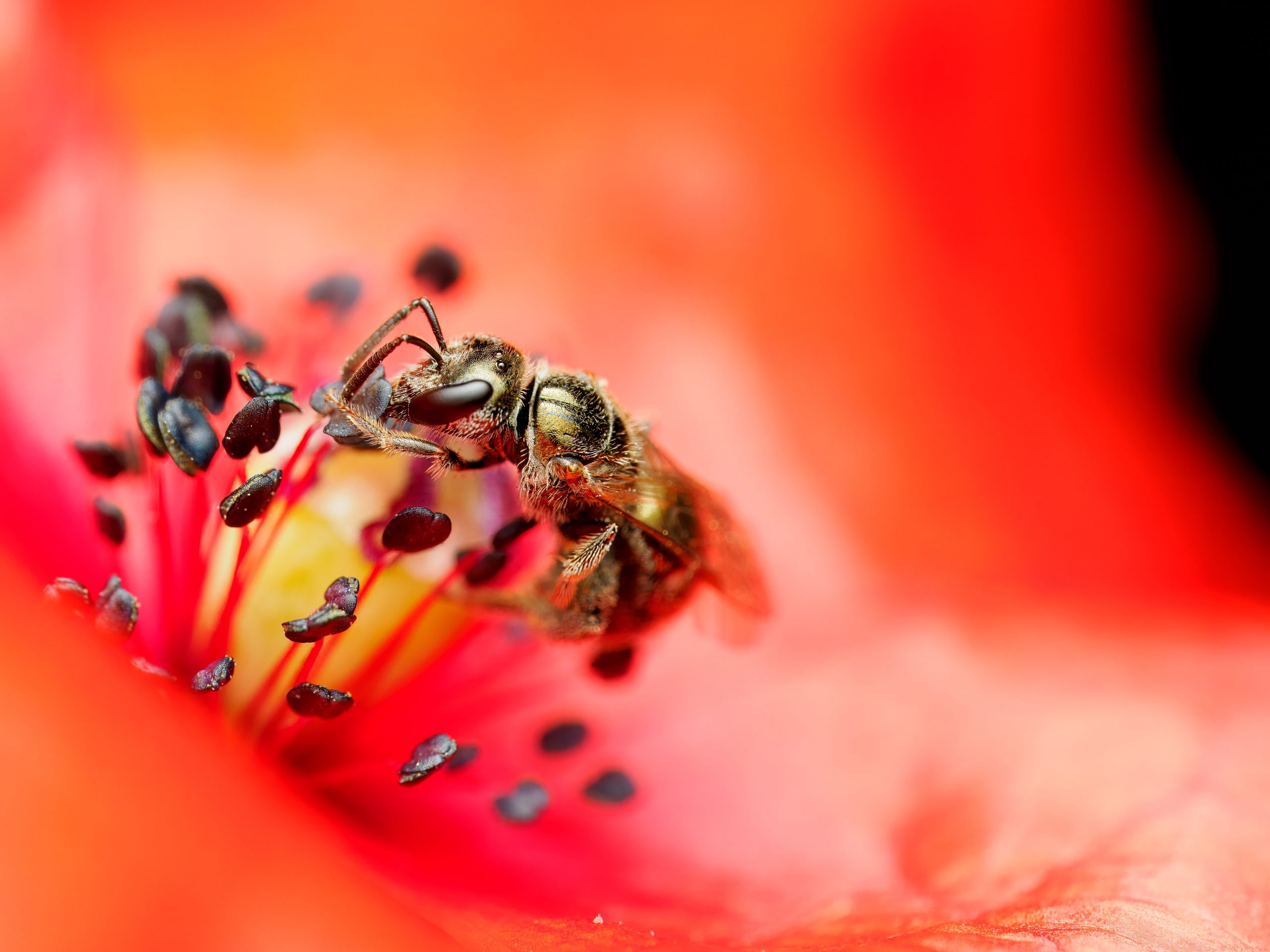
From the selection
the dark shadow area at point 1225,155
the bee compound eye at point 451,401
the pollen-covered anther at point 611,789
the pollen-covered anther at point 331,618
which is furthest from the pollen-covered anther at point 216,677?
the dark shadow area at point 1225,155

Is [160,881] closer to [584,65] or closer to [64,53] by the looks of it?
[64,53]

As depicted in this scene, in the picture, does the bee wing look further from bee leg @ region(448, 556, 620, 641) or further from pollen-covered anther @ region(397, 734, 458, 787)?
pollen-covered anther @ region(397, 734, 458, 787)

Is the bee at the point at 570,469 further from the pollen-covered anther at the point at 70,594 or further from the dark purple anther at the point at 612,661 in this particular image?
the pollen-covered anther at the point at 70,594

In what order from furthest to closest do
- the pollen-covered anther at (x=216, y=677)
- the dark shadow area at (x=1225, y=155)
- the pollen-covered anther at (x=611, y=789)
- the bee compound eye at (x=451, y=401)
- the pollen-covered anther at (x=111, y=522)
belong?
Answer: the dark shadow area at (x=1225, y=155), the pollen-covered anther at (x=611, y=789), the pollen-covered anther at (x=111, y=522), the pollen-covered anther at (x=216, y=677), the bee compound eye at (x=451, y=401)

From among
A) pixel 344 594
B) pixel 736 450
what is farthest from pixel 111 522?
pixel 736 450

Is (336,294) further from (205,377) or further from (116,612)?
(116,612)

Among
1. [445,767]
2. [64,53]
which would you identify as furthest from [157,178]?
[445,767]
